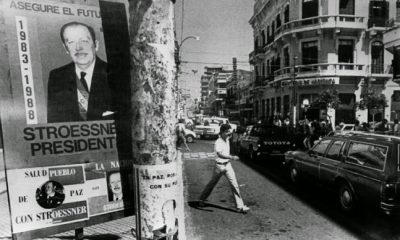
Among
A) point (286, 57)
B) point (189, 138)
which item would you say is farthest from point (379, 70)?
point (189, 138)

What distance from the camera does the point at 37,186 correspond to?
1706 millimetres

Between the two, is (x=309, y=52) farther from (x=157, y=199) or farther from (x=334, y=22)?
(x=157, y=199)

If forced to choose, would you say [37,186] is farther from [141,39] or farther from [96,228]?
[96,228]

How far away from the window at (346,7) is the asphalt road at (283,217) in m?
24.1

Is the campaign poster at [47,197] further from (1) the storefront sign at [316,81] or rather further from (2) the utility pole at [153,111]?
(1) the storefront sign at [316,81]

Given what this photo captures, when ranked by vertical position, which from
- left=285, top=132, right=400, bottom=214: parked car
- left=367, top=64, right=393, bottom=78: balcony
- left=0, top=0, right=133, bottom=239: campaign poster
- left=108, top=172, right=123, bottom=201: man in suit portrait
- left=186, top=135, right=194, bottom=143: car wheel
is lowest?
left=186, top=135, right=194, bottom=143: car wheel

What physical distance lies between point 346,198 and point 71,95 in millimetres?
6132

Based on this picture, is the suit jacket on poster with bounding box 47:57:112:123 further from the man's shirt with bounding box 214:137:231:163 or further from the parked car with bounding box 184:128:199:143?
the parked car with bounding box 184:128:199:143

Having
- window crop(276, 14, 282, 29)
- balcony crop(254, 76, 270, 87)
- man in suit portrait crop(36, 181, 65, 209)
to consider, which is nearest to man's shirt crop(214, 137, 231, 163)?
man in suit portrait crop(36, 181, 65, 209)

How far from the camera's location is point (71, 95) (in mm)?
1823

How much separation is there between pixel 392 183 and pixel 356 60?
2556 cm

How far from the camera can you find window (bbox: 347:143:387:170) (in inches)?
222

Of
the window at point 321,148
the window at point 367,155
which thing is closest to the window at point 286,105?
the window at point 321,148

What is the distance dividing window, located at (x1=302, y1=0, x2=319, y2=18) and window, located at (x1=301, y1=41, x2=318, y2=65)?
2509mm
